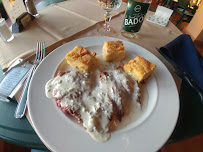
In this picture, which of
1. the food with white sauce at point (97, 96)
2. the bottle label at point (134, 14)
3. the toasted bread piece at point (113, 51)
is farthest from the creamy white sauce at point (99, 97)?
the bottle label at point (134, 14)

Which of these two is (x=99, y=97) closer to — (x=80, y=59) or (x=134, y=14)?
(x=80, y=59)

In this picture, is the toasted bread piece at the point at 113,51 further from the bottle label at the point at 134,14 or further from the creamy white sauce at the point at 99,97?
the bottle label at the point at 134,14

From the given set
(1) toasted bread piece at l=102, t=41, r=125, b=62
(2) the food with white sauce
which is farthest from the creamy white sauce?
(1) toasted bread piece at l=102, t=41, r=125, b=62

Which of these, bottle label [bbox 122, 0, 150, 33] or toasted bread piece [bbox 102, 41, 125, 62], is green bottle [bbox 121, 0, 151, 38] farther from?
toasted bread piece [bbox 102, 41, 125, 62]

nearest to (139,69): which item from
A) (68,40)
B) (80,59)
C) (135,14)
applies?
(80,59)

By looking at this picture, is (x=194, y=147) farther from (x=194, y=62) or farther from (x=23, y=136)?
(x=23, y=136)

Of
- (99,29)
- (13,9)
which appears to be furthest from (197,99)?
(13,9)

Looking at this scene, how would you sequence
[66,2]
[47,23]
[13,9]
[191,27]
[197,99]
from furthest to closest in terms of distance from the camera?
1. [191,27]
2. [66,2]
3. [47,23]
4. [13,9]
5. [197,99]
